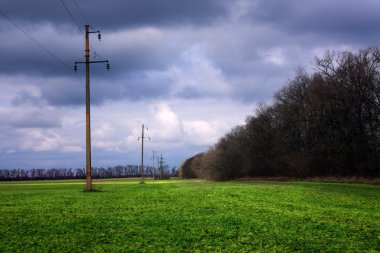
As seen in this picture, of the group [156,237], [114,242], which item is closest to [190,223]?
[156,237]

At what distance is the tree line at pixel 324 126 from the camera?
57.6 m

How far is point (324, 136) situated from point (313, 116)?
4.94 meters

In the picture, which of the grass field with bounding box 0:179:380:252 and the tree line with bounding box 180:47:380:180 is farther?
the tree line with bounding box 180:47:380:180

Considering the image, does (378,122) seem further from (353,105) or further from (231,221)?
(231,221)

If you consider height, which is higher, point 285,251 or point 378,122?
point 378,122

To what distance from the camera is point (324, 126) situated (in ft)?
217

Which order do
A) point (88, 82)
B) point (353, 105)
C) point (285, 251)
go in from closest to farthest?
point (285, 251), point (88, 82), point (353, 105)

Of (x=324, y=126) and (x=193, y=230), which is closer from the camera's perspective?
(x=193, y=230)

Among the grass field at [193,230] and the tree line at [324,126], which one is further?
the tree line at [324,126]

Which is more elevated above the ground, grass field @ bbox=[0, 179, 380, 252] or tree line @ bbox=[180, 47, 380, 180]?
tree line @ bbox=[180, 47, 380, 180]

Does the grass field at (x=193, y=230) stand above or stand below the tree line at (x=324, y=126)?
below

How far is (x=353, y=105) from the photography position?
6019 cm

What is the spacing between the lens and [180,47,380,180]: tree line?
57.6 meters

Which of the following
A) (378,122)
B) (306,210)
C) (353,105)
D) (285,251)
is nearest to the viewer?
(285,251)
